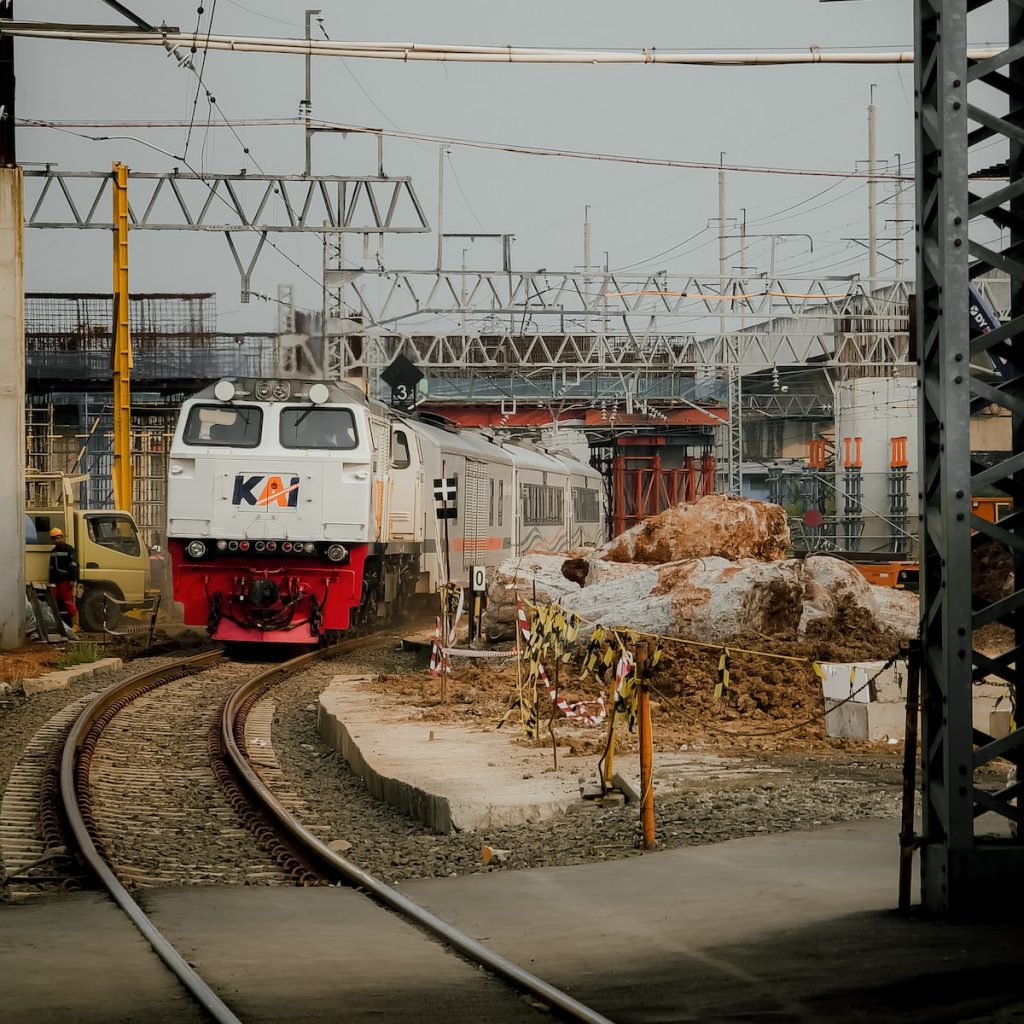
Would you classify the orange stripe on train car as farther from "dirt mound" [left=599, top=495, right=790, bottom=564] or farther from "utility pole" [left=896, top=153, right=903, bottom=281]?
"utility pole" [left=896, top=153, right=903, bottom=281]

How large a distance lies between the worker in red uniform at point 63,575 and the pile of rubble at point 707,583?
299 inches

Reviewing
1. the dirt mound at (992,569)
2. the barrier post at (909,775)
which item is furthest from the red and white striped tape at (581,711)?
the dirt mound at (992,569)

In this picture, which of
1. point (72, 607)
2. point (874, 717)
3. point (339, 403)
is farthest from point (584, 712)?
point (72, 607)

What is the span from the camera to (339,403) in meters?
21.2

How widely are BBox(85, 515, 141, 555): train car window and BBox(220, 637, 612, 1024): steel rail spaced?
11971 millimetres

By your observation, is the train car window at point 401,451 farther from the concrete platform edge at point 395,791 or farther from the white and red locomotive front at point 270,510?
the concrete platform edge at point 395,791

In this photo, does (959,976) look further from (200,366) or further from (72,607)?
(200,366)

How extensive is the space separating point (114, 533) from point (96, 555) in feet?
1.84

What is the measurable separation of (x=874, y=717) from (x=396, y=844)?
188 inches

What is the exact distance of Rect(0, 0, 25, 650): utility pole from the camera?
77.0 ft

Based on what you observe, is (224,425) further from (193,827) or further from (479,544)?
(193,827)

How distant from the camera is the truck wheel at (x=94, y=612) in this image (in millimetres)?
27250

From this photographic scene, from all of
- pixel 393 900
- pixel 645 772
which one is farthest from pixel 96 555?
pixel 393 900

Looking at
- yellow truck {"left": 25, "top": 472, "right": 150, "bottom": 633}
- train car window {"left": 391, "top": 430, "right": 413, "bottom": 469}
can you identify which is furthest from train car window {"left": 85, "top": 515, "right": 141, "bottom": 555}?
train car window {"left": 391, "top": 430, "right": 413, "bottom": 469}
